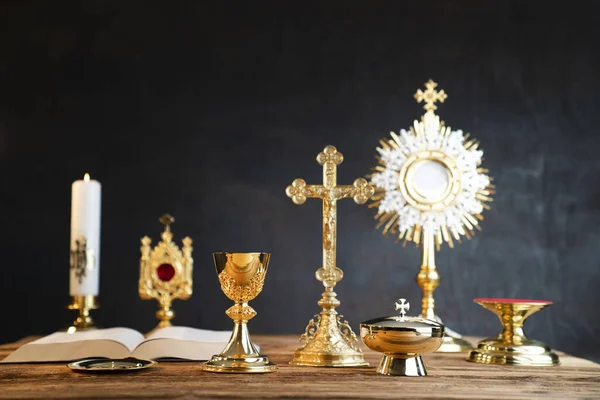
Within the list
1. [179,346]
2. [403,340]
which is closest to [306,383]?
[403,340]

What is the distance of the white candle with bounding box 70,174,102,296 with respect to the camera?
7.04ft

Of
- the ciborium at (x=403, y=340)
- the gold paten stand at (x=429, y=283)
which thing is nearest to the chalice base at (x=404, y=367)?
the ciborium at (x=403, y=340)

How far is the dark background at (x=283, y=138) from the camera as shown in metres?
2.61

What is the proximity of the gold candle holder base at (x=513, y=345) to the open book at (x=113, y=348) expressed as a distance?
0.60 metres

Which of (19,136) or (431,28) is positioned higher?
(431,28)

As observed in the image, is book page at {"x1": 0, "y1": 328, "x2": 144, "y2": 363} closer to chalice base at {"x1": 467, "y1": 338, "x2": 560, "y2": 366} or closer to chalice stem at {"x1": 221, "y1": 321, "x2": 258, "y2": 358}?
chalice stem at {"x1": 221, "y1": 321, "x2": 258, "y2": 358}

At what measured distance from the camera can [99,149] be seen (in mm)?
2633

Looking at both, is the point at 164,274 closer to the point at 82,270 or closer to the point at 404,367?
the point at 82,270

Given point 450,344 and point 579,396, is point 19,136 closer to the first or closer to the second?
point 450,344

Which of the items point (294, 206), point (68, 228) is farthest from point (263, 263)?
point (68, 228)

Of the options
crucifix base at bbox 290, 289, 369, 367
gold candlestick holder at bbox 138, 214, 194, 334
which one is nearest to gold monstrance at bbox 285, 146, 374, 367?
crucifix base at bbox 290, 289, 369, 367

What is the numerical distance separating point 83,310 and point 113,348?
1.40ft

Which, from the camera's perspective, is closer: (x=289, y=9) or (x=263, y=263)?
(x=263, y=263)

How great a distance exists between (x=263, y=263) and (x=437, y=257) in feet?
3.63
